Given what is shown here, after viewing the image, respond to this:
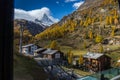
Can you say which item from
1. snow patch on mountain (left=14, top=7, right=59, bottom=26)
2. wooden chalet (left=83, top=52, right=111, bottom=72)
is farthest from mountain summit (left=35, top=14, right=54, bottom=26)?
wooden chalet (left=83, top=52, right=111, bottom=72)

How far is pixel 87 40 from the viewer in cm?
205

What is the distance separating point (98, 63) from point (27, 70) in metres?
0.84

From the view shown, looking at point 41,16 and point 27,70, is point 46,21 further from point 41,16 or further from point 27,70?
point 27,70

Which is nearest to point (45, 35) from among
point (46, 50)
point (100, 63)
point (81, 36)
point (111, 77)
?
point (46, 50)

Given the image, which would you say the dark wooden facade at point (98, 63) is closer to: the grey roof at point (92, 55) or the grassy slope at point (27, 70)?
the grey roof at point (92, 55)

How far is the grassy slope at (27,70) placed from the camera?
3.87 ft

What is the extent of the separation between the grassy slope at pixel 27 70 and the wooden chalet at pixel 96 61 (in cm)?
52

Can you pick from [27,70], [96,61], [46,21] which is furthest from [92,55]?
[27,70]

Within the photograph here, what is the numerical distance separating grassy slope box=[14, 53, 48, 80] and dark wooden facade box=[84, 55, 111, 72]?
20.9 inches

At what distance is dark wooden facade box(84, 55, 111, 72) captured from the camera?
195 cm

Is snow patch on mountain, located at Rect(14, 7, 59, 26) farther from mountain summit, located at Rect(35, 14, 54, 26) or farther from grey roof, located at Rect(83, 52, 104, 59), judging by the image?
grey roof, located at Rect(83, 52, 104, 59)
